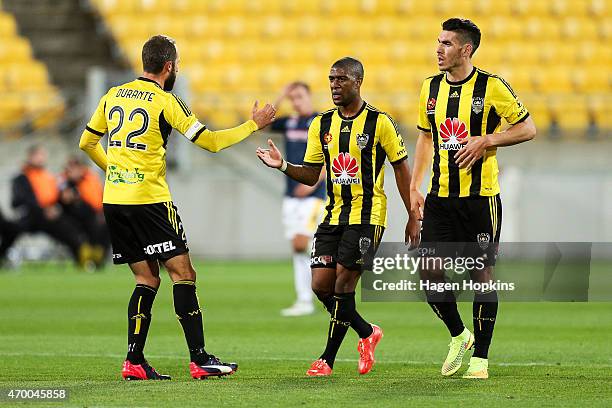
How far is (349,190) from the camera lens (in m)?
7.20

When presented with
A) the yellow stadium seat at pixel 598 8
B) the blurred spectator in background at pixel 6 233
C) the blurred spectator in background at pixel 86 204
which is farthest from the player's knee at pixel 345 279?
the yellow stadium seat at pixel 598 8

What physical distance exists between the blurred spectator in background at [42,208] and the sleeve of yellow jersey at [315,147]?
10.9 meters

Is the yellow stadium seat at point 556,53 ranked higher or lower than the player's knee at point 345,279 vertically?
higher

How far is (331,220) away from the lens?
727 cm

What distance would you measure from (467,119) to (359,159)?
0.68m

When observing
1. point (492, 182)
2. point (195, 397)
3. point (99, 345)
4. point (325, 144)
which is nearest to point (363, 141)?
point (325, 144)

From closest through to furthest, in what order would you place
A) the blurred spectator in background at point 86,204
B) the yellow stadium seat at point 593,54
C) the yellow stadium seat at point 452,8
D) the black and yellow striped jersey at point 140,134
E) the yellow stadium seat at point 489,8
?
1. the black and yellow striped jersey at point 140,134
2. the blurred spectator in background at point 86,204
3. the yellow stadium seat at point 593,54
4. the yellow stadium seat at point 452,8
5. the yellow stadium seat at point 489,8

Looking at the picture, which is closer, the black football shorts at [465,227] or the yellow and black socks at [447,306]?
the black football shorts at [465,227]

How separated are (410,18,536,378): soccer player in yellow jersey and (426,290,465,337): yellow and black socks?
10 cm

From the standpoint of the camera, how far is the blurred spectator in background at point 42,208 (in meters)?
17.7

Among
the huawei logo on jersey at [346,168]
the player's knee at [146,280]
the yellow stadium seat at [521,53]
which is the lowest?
the player's knee at [146,280]

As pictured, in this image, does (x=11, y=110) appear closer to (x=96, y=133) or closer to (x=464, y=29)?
(x=96, y=133)

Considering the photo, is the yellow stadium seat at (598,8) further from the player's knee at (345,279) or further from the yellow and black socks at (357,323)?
the player's knee at (345,279)

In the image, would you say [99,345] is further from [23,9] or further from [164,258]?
[23,9]
